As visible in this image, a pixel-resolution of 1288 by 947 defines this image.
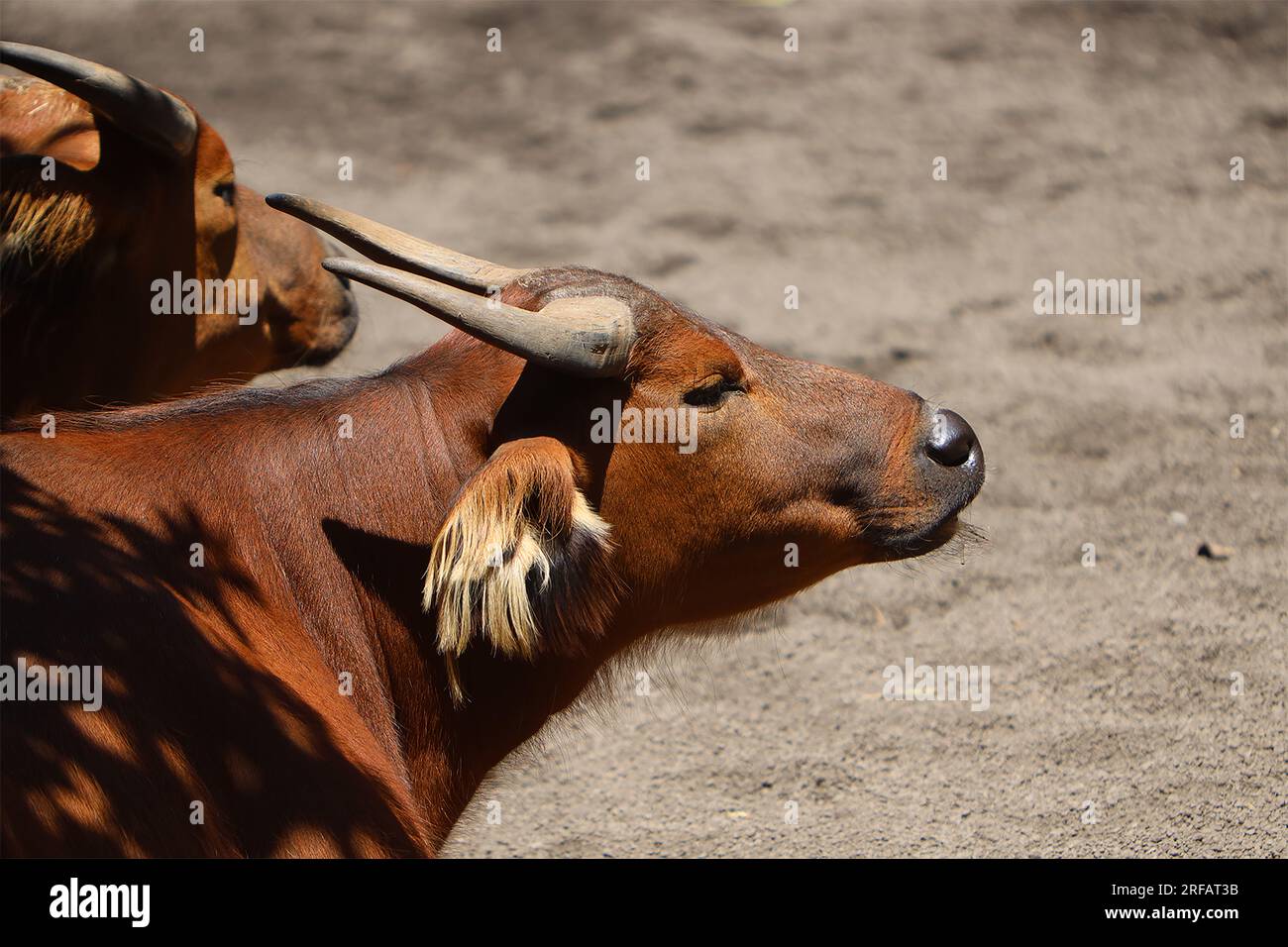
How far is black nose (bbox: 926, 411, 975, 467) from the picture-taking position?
3.95 meters

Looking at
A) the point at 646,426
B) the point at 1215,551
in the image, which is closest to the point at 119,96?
the point at 646,426

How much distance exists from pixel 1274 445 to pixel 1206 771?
7.43ft

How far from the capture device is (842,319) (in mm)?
7797

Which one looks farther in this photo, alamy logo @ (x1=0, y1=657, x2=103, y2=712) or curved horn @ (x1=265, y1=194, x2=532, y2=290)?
curved horn @ (x1=265, y1=194, x2=532, y2=290)

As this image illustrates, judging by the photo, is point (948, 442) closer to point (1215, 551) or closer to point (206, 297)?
point (1215, 551)

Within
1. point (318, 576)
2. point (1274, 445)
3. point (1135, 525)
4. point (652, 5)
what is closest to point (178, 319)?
point (318, 576)

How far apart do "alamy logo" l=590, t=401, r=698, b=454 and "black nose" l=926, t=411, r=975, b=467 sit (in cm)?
71

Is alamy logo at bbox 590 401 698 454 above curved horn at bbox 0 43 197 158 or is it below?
below

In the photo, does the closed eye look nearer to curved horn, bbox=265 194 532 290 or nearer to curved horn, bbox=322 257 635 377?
curved horn, bbox=322 257 635 377

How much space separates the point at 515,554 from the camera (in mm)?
3328

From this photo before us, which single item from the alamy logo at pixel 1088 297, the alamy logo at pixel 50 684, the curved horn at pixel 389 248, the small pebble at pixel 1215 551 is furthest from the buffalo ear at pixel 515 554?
the alamy logo at pixel 1088 297

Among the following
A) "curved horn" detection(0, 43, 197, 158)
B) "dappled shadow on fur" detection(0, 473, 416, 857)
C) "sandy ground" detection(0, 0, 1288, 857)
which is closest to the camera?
"dappled shadow on fur" detection(0, 473, 416, 857)

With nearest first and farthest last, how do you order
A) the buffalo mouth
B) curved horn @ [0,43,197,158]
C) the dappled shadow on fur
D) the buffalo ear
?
the dappled shadow on fur, the buffalo ear, the buffalo mouth, curved horn @ [0,43,197,158]

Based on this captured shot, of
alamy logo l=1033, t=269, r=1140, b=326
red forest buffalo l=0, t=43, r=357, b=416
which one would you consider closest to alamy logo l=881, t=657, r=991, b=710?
red forest buffalo l=0, t=43, r=357, b=416
